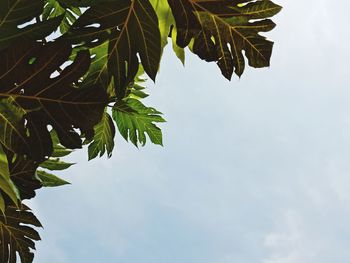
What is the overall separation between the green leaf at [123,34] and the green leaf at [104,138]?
1.46m

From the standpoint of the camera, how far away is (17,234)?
11.2 feet

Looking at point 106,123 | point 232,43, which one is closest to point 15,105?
point 232,43

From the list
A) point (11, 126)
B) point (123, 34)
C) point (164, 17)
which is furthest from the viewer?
point (164, 17)

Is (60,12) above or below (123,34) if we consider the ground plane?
above

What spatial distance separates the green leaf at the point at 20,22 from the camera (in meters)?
2.27

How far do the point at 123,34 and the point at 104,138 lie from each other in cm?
168

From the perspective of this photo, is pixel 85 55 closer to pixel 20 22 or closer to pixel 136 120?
pixel 20 22

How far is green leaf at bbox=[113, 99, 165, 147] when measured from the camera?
14.6ft

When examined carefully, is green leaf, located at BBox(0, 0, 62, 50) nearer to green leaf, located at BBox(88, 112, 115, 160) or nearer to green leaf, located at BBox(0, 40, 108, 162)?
green leaf, located at BBox(0, 40, 108, 162)

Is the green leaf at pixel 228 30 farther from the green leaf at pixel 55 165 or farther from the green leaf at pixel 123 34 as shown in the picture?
the green leaf at pixel 55 165

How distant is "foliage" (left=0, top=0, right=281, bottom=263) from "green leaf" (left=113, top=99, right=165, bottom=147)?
1.24m

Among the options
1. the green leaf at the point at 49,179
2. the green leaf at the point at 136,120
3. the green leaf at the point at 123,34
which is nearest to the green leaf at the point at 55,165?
the green leaf at the point at 49,179

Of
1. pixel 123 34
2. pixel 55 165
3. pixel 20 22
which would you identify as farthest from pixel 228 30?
pixel 55 165

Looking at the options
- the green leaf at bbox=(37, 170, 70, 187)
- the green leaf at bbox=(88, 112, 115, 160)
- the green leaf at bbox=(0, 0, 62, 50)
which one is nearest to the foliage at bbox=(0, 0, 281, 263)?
the green leaf at bbox=(0, 0, 62, 50)
